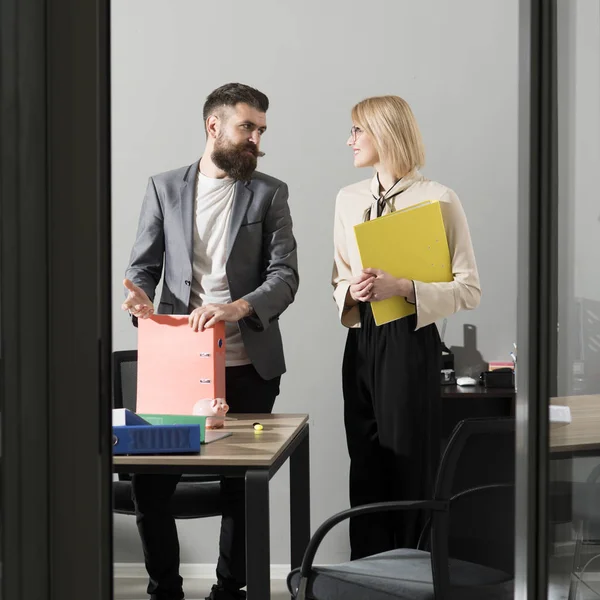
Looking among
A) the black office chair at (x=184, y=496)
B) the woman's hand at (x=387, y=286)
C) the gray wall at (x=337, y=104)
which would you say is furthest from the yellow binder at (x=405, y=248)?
the gray wall at (x=337, y=104)

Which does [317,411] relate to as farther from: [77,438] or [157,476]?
[77,438]

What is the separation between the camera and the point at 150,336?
7.27 feet

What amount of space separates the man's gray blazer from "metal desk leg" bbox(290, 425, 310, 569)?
253 mm

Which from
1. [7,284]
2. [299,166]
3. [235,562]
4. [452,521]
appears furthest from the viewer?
[299,166]

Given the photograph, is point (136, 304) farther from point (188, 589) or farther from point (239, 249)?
point (188, 589)

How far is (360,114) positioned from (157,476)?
126cm

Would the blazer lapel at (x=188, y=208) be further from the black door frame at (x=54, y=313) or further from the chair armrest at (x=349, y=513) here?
the black door frame at (x=54, y=313)

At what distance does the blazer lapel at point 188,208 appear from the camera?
2512 mm

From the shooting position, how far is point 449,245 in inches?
99.0

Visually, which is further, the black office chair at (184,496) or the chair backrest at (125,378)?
the chair backrest at (125,378)

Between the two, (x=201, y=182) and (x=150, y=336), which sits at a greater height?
(x=201, y=182)

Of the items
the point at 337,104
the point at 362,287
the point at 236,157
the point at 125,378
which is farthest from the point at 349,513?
the point at 337,104

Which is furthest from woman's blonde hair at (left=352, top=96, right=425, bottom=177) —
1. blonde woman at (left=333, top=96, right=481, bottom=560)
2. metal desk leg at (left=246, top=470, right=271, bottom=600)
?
metal desk leg at (left=246, top=470, right=271, bottom=600)

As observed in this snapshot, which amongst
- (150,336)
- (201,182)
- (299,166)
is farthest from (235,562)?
(299,166)
